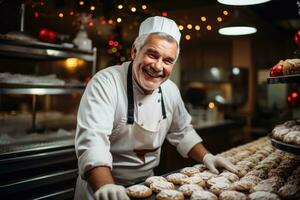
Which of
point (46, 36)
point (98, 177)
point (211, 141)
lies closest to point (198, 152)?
point (98, 177)

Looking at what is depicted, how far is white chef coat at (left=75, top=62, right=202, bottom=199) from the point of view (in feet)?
5.52

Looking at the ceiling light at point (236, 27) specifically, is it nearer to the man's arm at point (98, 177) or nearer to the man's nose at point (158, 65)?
the man's nose at point (158, 65)

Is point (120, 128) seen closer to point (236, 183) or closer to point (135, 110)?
point (135, 110)

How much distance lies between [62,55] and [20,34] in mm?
504

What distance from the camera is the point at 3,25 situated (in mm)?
3377

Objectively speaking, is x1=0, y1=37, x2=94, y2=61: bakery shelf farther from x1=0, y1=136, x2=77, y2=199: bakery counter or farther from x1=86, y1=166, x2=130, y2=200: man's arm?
x1=86, y1=166, x2=130, y2=200: man's arm

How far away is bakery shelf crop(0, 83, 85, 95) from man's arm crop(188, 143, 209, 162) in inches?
70.1

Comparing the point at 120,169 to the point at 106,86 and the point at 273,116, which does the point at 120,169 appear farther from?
the point at 273,116

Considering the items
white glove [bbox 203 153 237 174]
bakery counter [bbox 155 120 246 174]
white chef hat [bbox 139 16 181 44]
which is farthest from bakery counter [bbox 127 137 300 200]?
bakery counter [bbox 155 120 246 174]

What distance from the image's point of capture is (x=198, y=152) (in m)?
2.31

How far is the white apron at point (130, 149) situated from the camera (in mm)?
2059

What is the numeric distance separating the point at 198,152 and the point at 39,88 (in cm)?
188

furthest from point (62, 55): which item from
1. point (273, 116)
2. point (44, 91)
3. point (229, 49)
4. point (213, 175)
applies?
point (229, 49)

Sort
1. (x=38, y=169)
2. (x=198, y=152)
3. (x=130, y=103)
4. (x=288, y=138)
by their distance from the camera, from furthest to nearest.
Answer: (x=38, y=169) < (x=198, y=152) < (x=130, y=103) < (x=288, y=138)
